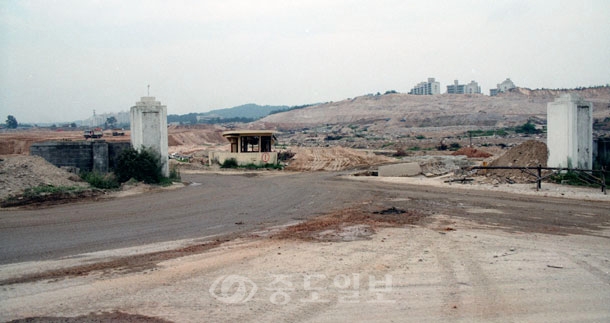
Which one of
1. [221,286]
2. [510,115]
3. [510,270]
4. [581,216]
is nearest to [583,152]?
[581,216]

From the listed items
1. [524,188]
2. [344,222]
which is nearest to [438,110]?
[524,188]

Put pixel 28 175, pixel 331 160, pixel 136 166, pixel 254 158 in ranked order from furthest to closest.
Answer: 1. pixel 331 160
2. pixel 254 158
3. pixel 136 166
4. pixel 28 175

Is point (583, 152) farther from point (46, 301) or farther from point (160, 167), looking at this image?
point (46, 301)

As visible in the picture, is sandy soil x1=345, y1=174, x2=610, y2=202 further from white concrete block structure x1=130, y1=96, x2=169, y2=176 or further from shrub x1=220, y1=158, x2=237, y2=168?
shrub x1=220, y1=158, x2=237, y2=168

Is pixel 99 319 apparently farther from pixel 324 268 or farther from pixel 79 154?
pixel 79 154

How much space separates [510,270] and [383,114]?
134269 millimetres

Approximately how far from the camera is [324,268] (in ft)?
30.1

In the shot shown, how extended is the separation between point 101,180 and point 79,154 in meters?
3.10

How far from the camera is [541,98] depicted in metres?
138

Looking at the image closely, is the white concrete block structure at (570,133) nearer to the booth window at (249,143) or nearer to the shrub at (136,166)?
the shrub at (136,166)

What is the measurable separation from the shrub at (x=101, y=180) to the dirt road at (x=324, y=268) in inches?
265

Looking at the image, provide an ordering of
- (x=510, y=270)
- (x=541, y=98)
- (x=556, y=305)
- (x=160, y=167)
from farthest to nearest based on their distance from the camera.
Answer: (x=541, y=98) → (x=160, y=167) → (x=510, y=270) → (x=556, y=305)

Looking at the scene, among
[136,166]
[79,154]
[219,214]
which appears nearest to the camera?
[219,214]

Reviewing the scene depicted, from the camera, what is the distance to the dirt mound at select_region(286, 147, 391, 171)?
43475 mm
